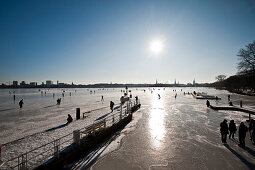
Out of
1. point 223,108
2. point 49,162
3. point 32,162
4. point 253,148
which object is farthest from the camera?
point 223,108

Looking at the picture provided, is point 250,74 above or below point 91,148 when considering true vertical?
above

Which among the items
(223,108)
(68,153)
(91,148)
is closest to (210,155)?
(91,148)

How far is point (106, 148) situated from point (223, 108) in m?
19.4

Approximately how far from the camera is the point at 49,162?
6.06 m

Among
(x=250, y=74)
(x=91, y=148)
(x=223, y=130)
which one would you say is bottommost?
(x=91, y=148)

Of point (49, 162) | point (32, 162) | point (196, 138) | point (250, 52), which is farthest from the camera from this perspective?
point (250, 52)

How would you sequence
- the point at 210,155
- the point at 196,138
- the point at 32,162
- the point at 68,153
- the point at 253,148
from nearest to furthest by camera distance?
the point at 32,162, the point at 68,153, the point at 210,155, the point at 253,148, the point at 196,138

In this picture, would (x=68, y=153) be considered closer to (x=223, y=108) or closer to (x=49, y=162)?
(x=49, y=162)

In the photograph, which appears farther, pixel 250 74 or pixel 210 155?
pixel 250 74

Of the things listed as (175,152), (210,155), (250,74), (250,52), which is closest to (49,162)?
(175,152)

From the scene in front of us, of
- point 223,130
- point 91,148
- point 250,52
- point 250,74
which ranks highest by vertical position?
point 250,52

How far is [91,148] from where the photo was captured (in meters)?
8.57

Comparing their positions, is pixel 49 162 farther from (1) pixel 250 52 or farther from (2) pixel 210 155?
(1) pixel 250 52

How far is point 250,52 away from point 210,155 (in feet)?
121
